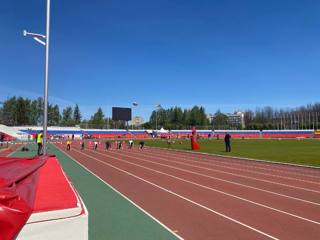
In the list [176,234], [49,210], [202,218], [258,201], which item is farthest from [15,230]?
[258,201]

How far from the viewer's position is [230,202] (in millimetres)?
9016

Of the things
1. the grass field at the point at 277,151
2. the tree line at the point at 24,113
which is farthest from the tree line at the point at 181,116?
the grass field at the point at 277,151

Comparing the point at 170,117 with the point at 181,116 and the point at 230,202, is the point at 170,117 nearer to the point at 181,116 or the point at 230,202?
the point at 181,116

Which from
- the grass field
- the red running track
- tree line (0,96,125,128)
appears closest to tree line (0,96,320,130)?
tree line (0,96,125,128)

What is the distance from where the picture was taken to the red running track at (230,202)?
21.2 ft

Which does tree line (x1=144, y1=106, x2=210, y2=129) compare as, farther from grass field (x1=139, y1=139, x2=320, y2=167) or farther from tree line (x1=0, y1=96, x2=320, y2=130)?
grass field (x1=139, y1=139, x2=320, y2=167)

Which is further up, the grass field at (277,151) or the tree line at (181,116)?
the tree line at (181,116)

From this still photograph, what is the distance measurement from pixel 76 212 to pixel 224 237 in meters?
3.65

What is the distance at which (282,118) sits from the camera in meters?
141

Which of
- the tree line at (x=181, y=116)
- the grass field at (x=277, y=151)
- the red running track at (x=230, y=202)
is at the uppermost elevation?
the tree line at (x=181, y=116)

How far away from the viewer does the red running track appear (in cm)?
646

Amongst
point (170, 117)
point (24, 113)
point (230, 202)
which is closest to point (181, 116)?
point (170, 117)

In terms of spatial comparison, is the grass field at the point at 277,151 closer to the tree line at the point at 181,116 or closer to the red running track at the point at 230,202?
the red running track at the point at 230,202

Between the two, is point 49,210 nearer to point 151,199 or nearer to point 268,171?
point 151,199
